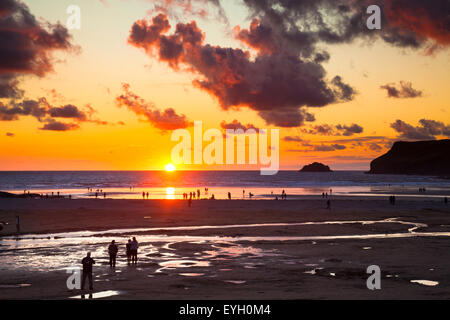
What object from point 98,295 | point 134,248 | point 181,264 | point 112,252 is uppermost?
point 134,248

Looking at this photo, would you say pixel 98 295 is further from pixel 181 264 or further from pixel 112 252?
pixel 181 264

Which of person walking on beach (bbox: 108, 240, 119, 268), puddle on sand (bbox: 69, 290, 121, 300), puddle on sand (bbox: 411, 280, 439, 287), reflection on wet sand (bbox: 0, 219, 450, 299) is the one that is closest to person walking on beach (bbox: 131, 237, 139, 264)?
reflection on wet sand (bbox: 0, 219, 450, 299)

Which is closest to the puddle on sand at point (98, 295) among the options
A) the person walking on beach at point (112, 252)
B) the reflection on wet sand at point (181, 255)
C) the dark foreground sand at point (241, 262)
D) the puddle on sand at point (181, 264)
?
the reflection on wet sand at point (181, 255)

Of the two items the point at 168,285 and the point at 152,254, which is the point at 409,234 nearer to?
the point at 152,254

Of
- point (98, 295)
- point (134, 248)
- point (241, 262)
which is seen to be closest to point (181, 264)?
point (134, 248)

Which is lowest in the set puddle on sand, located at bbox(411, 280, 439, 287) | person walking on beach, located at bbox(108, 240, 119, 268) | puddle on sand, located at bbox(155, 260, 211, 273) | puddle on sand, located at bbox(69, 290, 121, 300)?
puddle on sand, located at bbox(69, 290, 121, 300)

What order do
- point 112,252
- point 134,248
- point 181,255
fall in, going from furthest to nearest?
point 181,255, point 134,248, point 112,252

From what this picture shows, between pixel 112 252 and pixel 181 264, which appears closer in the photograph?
pixel 112 252

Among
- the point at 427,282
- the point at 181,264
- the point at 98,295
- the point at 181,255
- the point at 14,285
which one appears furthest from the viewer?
the point at 181,255

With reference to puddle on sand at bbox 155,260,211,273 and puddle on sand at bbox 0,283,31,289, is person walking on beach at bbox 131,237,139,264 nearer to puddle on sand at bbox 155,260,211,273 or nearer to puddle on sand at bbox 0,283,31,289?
puddle on sand at bbox 155,260,211,273

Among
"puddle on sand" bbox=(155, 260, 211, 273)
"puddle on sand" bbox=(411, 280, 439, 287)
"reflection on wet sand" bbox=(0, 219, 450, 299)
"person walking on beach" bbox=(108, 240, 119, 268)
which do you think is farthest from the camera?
"puddle on sand" bbox=(155, 260, 211, 273)

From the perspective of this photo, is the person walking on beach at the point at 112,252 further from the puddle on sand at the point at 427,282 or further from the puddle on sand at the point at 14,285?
the puddle on sand at the point at 427,282

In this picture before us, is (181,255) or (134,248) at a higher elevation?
(134,248)
